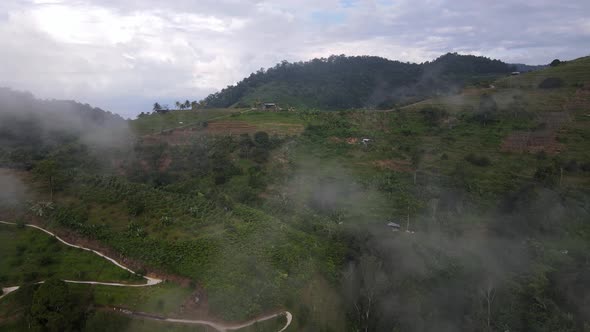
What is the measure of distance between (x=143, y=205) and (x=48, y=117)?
2386 centimetres

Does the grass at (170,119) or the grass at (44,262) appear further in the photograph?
the grass at (170,119)

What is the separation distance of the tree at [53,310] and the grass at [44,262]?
7.38 ft

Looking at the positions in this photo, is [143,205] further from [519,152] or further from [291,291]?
[519,152]

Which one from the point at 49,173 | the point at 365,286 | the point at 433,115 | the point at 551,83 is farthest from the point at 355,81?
the point at 365,286

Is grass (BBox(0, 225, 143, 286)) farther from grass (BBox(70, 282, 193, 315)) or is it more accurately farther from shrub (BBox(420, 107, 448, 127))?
shrub (BBox(420, 107, 448, 127))

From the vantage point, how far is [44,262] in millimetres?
14672

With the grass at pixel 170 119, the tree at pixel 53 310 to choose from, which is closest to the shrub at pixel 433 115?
the grass at pixel 170 119

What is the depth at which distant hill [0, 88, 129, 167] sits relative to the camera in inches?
1177

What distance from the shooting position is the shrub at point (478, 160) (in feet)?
93.7

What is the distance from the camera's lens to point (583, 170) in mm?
26484

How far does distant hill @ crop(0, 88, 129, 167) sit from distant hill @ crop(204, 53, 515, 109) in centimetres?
3258

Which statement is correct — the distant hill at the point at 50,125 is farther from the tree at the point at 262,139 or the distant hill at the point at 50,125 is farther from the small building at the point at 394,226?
the small building at the point at 394,226

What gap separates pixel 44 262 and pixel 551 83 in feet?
155

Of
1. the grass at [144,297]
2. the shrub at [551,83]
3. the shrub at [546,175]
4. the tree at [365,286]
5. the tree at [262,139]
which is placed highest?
the shrub at [551,83]
